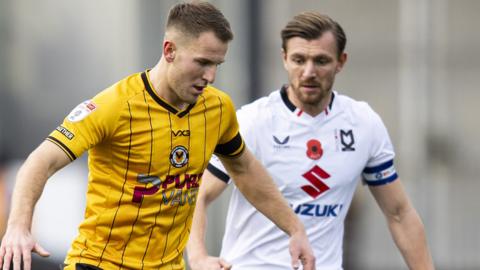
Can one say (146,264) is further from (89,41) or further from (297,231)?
(89,41)

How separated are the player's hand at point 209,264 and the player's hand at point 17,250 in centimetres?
136

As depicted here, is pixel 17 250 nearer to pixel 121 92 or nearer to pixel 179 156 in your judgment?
pixel 121 92

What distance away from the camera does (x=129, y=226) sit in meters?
6.18

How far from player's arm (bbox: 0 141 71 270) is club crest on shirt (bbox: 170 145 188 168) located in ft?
2.10

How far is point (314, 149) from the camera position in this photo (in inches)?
288

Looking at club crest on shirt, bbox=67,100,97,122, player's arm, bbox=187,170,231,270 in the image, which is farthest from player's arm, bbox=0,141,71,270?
player's arm, bbox=187,170,231,270

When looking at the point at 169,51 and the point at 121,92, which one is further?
the point at 169,51

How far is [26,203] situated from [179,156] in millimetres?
1036

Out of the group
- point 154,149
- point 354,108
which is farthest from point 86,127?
point 354,108

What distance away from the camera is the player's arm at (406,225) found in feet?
24.3

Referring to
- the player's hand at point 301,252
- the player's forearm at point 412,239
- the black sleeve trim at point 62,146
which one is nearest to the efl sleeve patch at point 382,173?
the player's forearm at point 412,239

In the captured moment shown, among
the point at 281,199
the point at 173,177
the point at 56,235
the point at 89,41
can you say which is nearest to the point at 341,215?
the point at 281,199

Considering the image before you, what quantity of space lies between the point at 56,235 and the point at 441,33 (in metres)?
4.92

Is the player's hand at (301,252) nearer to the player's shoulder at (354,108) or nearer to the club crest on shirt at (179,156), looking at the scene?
the club crest on shirt at (179,156)
